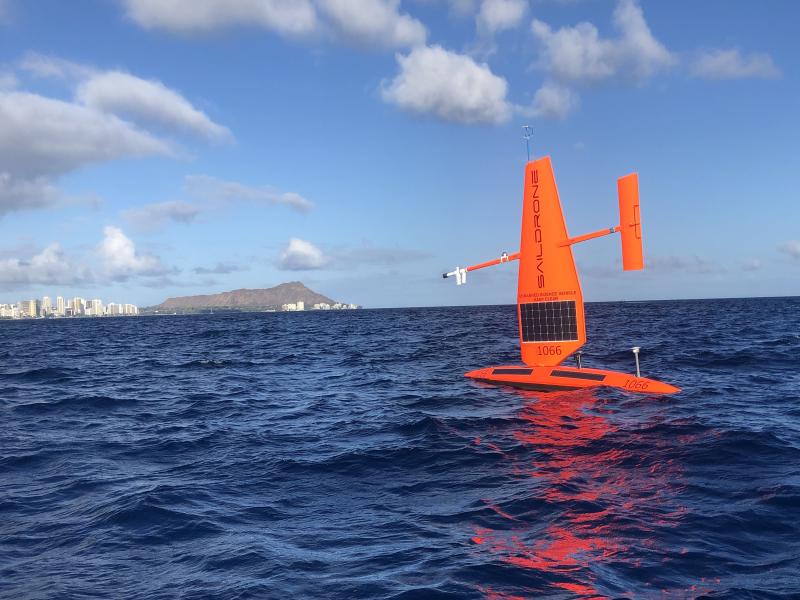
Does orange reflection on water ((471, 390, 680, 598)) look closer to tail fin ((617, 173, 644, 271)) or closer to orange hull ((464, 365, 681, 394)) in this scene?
orange hull ((464, 365, 681, 394))

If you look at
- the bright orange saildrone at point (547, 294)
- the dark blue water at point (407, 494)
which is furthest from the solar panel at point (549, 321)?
the dark blue water at point (407, 494)

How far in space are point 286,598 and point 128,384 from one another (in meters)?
21.3

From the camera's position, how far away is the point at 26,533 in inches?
328

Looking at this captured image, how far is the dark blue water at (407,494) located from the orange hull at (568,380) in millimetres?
557

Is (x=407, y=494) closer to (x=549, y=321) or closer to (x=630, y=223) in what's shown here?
(x=630, y=223)

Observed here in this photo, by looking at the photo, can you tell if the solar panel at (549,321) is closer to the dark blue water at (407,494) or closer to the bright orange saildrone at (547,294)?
the bright orange saildrone at (547,294)

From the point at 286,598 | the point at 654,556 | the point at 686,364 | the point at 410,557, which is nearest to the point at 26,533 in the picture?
the point at 286,598

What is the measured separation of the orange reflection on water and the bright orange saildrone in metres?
4.60

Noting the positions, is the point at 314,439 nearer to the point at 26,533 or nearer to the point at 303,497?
the point at 303,497

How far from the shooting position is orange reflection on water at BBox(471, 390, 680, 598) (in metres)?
7.06

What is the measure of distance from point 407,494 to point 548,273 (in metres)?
11.9

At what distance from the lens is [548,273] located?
19906 millimetres

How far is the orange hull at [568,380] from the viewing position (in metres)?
17.9

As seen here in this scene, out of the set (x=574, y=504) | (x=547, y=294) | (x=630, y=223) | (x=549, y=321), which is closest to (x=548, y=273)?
(x=547, y=294)
